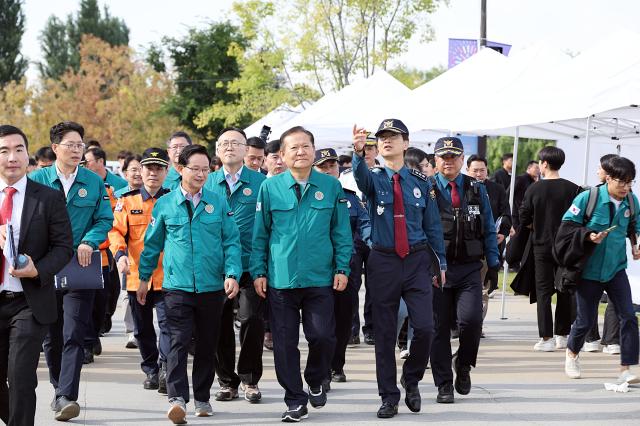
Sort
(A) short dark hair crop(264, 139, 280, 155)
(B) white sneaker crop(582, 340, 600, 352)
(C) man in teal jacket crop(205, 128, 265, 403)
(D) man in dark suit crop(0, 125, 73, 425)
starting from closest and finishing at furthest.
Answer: (D) man in dark suit crop(0, 125, 73, 425), (C) man in teal jacket crop(205, 128, 265, 403), (A) short dark hair crop(264, 139, 280, 155), (B) white sneaker crop(582, 340, 600, 352)

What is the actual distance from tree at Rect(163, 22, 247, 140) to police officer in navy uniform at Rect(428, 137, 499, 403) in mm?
43819

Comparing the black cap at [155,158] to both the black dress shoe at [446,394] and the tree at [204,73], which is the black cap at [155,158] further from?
the tree at [204,73]

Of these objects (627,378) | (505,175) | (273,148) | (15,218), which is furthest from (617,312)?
(505,175)

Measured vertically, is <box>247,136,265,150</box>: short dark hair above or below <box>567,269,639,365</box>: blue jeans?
above

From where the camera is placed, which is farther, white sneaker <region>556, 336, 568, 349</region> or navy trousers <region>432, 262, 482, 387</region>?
white sneaker <region>556, 336, 568, 349</region>

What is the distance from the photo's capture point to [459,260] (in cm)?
815

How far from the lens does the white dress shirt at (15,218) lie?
5.73 meters

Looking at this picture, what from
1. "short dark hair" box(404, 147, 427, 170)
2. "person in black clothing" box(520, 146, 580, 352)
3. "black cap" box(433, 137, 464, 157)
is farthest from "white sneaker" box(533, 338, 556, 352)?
"black cap" box(433, 137, 464, 157)

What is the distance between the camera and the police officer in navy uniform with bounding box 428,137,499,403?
802 centimetres

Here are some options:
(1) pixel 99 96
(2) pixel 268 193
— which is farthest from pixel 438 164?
(1) pixel 99 96

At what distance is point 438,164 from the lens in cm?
833

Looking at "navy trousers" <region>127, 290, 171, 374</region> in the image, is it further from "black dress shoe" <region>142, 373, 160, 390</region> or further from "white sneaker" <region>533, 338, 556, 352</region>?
A: "white sneaker" <region>533, 338, 556, 352</region>

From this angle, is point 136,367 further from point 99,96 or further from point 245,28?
point 99,96

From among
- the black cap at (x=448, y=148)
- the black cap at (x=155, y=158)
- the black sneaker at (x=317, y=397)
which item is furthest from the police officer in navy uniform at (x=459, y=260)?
the black cap at (x=155, y=158)
